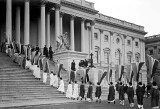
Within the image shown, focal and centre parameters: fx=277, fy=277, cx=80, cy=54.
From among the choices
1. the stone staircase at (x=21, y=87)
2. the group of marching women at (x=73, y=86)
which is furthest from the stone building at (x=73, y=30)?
the stone staircase at (x=21, y=87)

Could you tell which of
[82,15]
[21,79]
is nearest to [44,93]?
[21,79]

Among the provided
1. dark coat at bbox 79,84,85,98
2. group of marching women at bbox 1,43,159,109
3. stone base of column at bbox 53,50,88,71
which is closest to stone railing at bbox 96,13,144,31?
stone base of column at bbox 53,50,88,71

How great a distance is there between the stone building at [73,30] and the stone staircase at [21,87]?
7.51 meters

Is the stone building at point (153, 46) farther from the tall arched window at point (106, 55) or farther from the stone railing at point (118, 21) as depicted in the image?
the tall arched window at point (106, 55)

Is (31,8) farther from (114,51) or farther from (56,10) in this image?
(114,51)

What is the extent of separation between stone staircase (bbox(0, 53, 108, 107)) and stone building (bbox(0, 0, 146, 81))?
7.51 m

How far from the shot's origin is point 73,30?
148 ft

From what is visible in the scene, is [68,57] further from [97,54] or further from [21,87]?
[97,54]

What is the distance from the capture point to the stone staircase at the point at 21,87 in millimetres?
19439

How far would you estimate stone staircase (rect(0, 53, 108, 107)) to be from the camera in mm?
19439

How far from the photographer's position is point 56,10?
132ft

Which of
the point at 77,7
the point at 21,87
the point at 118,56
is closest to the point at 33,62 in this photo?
the point at 21,87

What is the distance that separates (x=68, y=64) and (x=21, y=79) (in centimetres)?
913

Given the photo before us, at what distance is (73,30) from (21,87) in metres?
25.0
